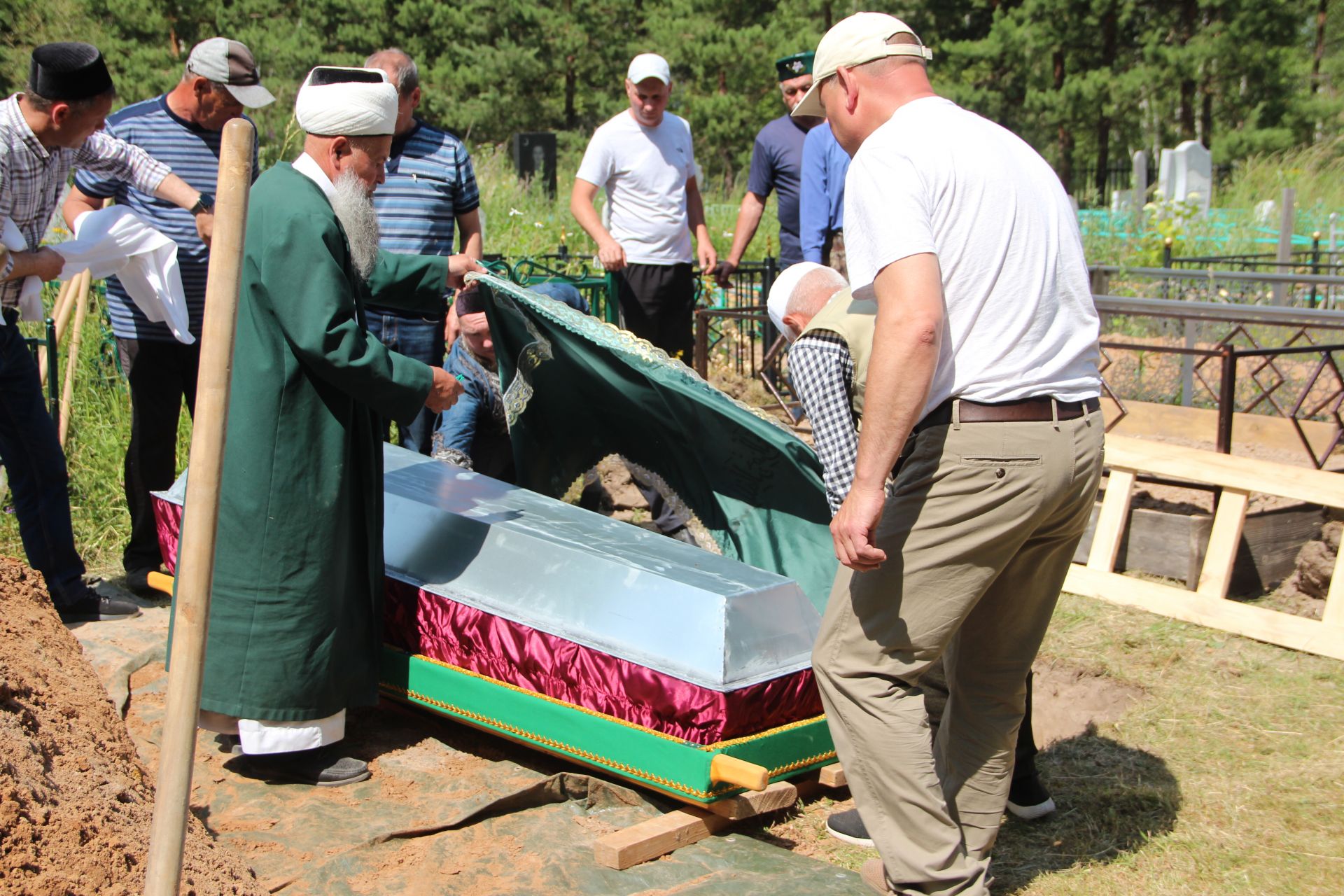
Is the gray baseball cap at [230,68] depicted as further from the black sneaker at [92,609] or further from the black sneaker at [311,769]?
the black sneaker at [311,769]

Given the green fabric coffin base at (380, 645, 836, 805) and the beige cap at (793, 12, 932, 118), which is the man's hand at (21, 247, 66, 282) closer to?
the green fabric coffin base at (380, 645, 836, 805)

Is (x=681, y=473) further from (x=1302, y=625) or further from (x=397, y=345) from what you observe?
(x=1302, y=625)

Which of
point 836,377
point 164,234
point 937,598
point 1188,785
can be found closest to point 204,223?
point 164,234

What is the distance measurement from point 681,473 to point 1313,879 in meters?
2.21

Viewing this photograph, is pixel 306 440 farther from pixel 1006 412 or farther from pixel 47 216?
pixel 47 216

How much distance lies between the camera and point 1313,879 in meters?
3.03

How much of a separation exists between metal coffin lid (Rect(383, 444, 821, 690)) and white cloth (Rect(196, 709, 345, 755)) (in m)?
0.48

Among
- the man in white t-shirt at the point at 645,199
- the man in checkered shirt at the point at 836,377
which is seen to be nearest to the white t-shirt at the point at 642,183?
the man in white t-shirt at the point at 645,199

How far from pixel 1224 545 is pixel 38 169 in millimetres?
4591

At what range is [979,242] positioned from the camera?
7.91ft

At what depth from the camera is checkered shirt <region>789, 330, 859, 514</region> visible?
2732 mm

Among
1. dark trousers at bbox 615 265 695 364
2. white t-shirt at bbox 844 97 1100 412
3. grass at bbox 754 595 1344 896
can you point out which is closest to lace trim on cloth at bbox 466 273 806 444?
grass at bbox 754 595 1344 896

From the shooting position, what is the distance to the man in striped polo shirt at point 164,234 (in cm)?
472

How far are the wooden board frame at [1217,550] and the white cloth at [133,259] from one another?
12.1 ft
